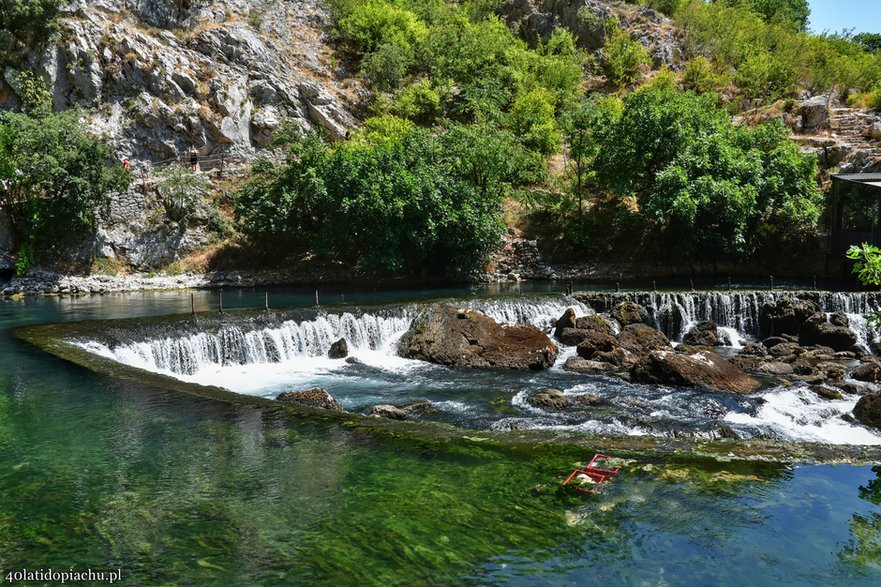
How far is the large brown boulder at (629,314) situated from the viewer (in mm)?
22812

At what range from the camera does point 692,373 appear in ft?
50.3

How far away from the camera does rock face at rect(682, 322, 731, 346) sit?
21.9m

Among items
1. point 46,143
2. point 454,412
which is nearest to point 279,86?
point 46,143

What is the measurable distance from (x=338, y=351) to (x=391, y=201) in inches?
519

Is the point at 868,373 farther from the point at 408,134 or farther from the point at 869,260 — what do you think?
the point at 408,134

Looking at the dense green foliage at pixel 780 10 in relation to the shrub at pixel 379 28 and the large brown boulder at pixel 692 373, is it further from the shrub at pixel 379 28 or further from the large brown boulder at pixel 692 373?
the large brown boulder at pixel 692 373

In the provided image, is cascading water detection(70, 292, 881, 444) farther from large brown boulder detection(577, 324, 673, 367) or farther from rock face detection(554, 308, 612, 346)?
large brown boulder detection(577, 324, 673, 367)

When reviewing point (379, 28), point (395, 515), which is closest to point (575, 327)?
point (395, 515)

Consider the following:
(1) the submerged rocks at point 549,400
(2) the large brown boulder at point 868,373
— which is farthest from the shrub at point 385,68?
(2) the large brown boulder at point 868,373

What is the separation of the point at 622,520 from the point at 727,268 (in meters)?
32.4

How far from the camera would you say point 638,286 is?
31.0 meters

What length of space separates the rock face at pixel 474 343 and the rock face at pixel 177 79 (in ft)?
94.2

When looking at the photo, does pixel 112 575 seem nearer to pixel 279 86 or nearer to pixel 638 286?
pixel 638 286

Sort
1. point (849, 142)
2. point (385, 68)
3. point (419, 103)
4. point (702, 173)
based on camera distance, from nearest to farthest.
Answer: point (702, 173) → point (849, 142) → point (419, 103) → point (385, 68)
